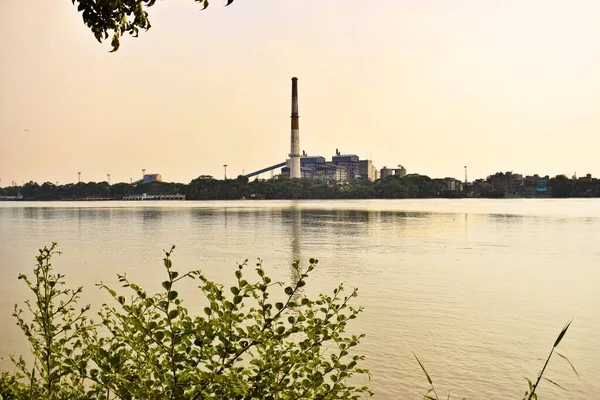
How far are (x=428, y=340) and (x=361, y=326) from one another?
1.48 m

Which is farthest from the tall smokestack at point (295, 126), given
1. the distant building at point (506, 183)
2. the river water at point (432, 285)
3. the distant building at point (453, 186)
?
the river water at point (432, 285)

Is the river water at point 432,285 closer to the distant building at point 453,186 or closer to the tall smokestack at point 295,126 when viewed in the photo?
the tall smokestack at point 295,126

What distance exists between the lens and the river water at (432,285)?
9.20m

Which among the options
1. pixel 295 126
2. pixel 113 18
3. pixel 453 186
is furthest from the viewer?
pixel 453 186

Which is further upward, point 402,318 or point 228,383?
point 228,383

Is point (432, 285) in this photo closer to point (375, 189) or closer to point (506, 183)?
point (375, 189)

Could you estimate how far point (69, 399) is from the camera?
3.98m

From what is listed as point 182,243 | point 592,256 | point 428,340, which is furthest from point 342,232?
point 428,340

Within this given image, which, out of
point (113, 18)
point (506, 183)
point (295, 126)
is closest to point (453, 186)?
point (506, 183)

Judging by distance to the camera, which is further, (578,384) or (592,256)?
(592,256)

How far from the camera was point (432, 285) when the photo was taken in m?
16.7

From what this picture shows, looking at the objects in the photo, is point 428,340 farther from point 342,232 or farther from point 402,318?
point 342,232

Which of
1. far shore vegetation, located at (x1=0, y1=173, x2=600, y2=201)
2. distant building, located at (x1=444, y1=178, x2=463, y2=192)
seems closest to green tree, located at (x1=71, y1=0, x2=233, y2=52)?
far shore vegetation, located at (x1=0, y1=173, x2=600, y2=201)

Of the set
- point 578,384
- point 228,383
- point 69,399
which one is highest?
point 228,383
